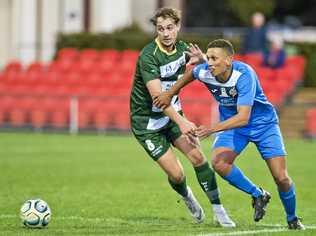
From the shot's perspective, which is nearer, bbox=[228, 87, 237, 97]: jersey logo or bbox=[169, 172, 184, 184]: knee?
bbox=[228, 87, 237, 97]: jersey logo

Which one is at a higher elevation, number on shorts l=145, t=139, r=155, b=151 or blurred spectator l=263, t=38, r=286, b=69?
number on shorts l=145, t=139, r=155, b=151

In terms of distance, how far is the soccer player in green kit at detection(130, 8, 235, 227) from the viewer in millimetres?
11352

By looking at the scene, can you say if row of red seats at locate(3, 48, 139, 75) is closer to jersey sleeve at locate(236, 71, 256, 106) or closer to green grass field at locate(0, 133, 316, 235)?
green grass field at locate(0, 133, 316, 235)

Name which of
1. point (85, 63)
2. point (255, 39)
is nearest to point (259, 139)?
point (255, 39)

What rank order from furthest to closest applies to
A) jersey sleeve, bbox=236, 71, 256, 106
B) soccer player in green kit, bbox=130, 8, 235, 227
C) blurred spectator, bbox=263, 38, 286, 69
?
1. blurred spectator, bbox=263, 38, 286, 69
2. soccer player in green kit, bbox=130, 8, 235, 227
3. jersey sleeve, bbox=236, 71, 256, 106

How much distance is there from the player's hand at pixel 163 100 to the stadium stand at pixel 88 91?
1573cm

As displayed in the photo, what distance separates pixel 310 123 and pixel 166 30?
16479 mm

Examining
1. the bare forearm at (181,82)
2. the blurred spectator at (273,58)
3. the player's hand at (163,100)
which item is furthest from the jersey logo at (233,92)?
the blurred spectator at (273,58)

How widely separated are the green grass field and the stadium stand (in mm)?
1814

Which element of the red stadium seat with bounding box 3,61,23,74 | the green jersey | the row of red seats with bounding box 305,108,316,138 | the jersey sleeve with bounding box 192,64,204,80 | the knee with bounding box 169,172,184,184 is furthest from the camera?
the red stadium seat with bounding box 3,61,23,74

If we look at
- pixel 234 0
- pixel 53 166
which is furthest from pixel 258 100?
pixel 234 0

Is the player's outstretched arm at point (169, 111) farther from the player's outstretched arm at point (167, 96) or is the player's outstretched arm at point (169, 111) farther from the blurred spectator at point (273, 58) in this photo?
the blurred spectator at point (273, 58)

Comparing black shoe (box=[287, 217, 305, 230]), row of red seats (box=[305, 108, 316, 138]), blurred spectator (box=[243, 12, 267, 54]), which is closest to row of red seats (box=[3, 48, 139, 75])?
blurred spectator (box=[243, 12, 267, 54])

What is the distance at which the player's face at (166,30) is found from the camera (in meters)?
11.3
